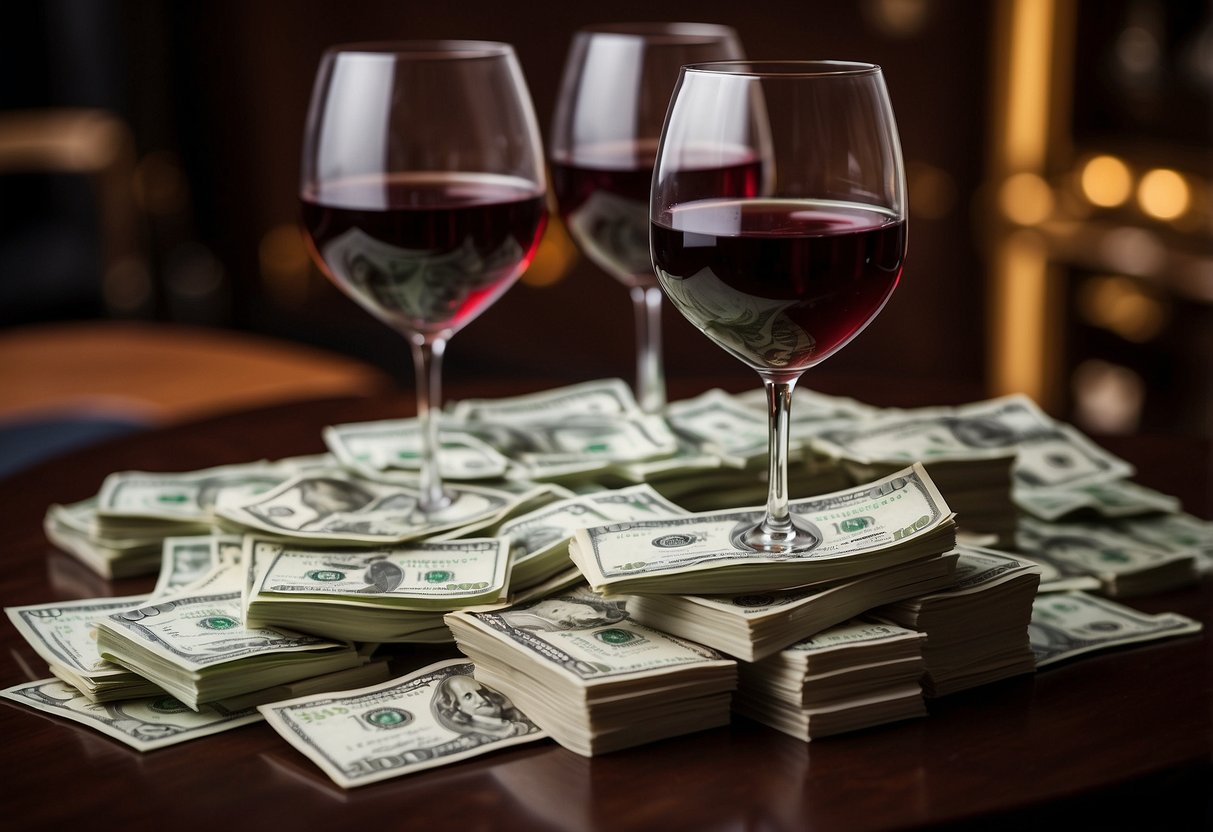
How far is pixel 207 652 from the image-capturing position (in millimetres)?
897

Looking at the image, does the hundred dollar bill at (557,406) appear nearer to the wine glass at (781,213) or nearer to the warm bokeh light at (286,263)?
the wine glass at (781,213)

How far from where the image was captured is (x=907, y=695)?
2.83 ft

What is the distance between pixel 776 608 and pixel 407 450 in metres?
0.59

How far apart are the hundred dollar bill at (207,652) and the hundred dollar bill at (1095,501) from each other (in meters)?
0.63

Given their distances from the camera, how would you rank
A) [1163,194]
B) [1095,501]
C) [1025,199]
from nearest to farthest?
[1095,501] → [1163,194] → [1025,199]

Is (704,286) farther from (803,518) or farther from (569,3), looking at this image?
(569,3)

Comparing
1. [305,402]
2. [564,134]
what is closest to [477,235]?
[564,134]

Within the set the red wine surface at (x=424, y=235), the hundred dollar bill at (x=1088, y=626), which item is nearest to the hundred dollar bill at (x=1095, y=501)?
the hundred dollar bill at (x=1088, y=626)

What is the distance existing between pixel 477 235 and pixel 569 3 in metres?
2.74

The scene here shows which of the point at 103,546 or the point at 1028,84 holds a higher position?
the point at 1028,84

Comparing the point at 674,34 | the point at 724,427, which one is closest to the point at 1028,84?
the point at 674,34

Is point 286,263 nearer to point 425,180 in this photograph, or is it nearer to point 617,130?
point 617,130

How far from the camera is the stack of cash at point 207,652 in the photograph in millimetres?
885

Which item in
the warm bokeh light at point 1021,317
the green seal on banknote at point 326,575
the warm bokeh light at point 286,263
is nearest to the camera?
the green seal on banknote at point 326,575
